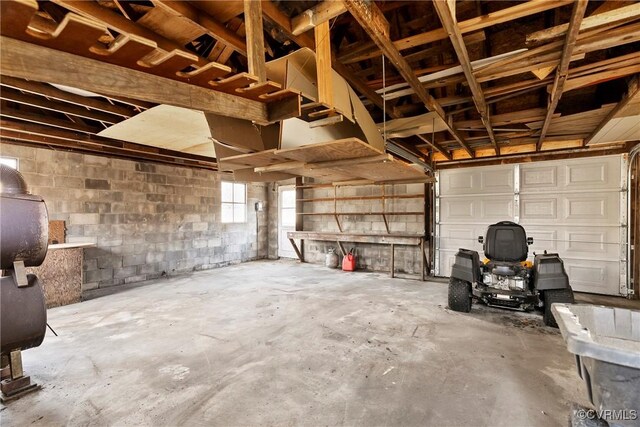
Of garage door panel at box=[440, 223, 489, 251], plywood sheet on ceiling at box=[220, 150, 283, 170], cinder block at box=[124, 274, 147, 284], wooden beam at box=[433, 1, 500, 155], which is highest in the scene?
wooden beam at box=[433, 1, 500, 155]

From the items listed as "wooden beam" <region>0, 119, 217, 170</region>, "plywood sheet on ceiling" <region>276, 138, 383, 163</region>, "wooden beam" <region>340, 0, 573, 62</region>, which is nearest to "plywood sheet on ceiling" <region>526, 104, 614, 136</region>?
"wooden beam" <region>340, 0, 573, 62</region>

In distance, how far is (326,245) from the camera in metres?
7.89

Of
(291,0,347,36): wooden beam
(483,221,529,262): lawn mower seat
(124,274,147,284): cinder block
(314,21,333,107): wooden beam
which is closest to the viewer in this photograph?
(291,0,347,36): wooden beam

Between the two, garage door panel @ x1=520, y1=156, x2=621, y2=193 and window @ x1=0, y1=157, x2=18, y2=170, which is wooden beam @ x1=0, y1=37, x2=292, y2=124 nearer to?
window @ x1=0, y1=157, x2=18, y2=170

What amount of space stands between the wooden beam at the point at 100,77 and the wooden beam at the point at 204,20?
1.12 ft

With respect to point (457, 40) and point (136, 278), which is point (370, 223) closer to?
point (136, 278)

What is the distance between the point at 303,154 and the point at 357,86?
83 centimetres

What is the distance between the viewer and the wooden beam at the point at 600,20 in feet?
5.65

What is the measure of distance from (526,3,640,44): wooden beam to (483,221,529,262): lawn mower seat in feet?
7.99

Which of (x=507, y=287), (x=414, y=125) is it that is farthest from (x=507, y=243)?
(x=414, y=125)

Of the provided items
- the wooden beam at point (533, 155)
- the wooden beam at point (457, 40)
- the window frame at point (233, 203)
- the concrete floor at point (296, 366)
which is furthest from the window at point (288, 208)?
the wooden beam at point (457, 40)

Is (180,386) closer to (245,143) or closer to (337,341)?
(337,341)

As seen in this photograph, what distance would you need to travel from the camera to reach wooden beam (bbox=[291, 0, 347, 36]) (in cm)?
146

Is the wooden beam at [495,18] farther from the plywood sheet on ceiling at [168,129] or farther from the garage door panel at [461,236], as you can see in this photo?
the garage door panel at [461,236]
